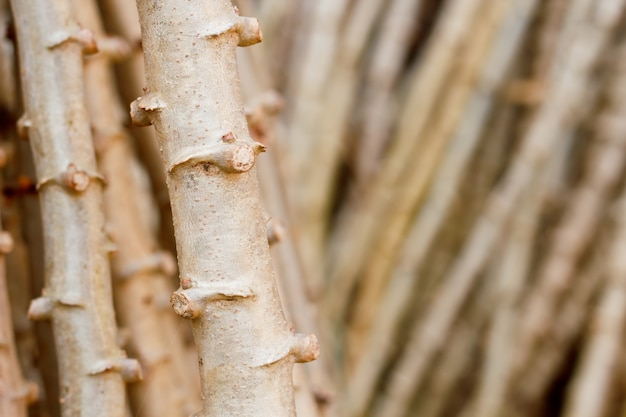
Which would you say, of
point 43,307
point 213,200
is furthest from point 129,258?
point 213,200

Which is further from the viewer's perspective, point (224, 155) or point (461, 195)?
point (461, 195)

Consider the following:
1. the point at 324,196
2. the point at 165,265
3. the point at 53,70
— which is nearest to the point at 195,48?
the point at 53,70

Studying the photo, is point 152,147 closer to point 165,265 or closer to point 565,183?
point 165,265

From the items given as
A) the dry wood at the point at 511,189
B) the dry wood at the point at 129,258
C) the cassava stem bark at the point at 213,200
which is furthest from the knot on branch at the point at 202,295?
the dry wood at the point at 511,189

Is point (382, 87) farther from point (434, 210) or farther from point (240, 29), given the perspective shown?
point (240, 29)

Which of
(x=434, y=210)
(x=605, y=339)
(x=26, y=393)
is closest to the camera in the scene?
(x=26, y=393)
